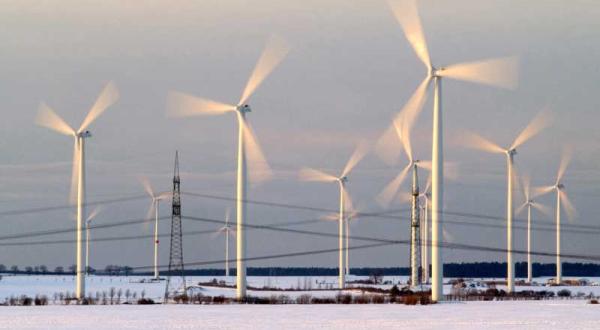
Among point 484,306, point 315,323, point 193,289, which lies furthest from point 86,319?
point 193,289

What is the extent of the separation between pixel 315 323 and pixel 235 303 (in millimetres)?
26696

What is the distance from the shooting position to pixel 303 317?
63.5 metres

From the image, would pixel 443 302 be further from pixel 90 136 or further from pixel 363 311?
pixel 90 136

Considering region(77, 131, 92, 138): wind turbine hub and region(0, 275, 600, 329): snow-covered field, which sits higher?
region(77, 131, 92, 138): wind turbine hub

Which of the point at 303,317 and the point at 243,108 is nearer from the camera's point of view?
the point at 303,317

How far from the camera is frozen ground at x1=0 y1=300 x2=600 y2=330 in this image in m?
56.5

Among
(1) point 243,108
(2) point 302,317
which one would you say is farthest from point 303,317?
(1) point 243,108

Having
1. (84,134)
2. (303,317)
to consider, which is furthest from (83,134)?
(303,317)

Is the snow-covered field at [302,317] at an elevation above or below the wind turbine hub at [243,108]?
below

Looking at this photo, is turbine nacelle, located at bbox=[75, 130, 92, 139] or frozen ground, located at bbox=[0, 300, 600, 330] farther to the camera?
turbine nacelle, located at bbox=[75, 130, 92, 139]

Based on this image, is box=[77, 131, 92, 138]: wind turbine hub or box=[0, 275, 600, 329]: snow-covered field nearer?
box=[0, 275, 600, 329]: snow-covered field

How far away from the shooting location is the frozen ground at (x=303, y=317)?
5650 centimetres

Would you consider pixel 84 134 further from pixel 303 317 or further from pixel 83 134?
pixel 303 317

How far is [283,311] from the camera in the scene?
7069cm
